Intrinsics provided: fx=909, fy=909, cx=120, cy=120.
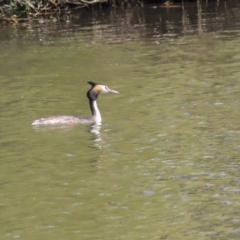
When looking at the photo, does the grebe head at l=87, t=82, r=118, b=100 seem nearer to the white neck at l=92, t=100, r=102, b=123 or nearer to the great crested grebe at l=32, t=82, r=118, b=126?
the great crested grebe at l=32, t=82, r=118, b=126

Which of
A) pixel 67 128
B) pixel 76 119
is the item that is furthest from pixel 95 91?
pixel 67 128

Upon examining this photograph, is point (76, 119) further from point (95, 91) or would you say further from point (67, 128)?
point (95, 91)

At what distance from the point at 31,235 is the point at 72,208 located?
3.23 feet

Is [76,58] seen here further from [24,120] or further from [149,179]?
[149,179]

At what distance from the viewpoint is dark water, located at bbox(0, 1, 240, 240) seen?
10.6 m

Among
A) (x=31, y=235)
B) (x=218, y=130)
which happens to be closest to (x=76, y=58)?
(x=218, y=130)

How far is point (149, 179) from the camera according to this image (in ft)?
39.6

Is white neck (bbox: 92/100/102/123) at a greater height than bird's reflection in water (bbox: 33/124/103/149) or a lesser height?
greater

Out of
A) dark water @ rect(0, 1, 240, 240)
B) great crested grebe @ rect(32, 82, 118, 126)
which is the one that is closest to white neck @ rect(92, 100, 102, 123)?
great crested grebe @ rect(32, 82, 118, 126)

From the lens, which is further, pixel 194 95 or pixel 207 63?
pixel 207 63

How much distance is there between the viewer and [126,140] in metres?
14.2

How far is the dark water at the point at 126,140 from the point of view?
34.8ft

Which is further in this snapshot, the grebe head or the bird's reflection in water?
the grebe head

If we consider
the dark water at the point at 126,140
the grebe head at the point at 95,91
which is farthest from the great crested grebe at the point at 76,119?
the dark water at the point at 126,140
